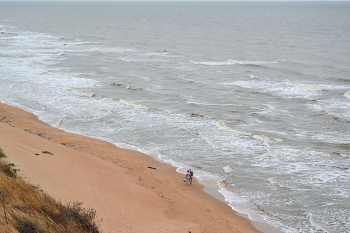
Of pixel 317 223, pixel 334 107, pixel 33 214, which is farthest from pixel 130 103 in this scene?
pixel 33 214

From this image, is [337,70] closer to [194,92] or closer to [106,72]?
[194,92]

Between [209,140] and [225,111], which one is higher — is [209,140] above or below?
below

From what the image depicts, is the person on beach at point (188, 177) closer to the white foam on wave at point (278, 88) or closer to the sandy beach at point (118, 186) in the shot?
the sandy beach at point (118, 186)

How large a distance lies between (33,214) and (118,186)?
674 centimetres

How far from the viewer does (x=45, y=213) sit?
9.51m

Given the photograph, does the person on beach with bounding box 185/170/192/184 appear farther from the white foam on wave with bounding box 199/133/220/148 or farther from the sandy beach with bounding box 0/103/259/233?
the white foam on wave with bounding box 199/133/220/148

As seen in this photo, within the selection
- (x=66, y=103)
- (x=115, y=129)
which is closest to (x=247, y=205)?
(x=115, y=129)

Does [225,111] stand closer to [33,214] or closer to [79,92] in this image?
[79,92]

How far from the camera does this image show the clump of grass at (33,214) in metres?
8.62

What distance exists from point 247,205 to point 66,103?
18.8 meters

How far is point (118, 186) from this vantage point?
1593 cm

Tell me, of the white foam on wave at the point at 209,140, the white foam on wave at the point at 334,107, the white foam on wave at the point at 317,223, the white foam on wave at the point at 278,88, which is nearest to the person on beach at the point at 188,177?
the white foam on wave at the point at 317,223

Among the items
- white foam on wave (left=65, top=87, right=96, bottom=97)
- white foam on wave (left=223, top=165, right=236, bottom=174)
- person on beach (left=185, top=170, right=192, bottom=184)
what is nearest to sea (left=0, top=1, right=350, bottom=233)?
white foam on wave (left=223, top=165, right=236, bottom=174)

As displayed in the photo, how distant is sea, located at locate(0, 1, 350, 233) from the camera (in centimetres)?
1747
